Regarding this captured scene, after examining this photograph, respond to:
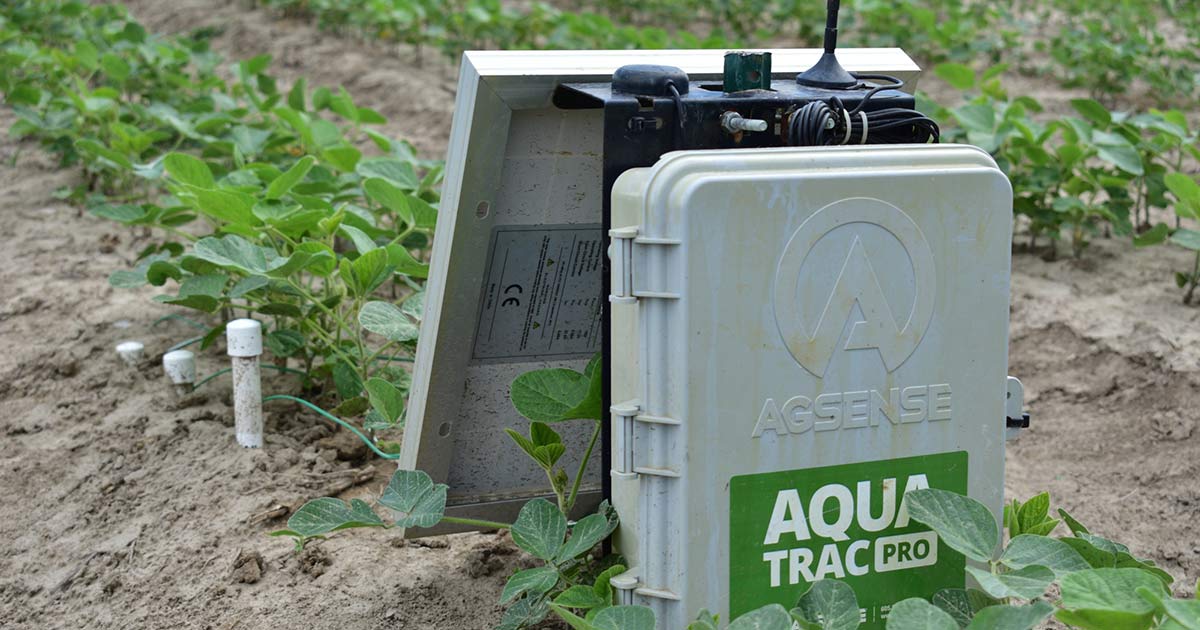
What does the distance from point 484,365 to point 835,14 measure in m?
0.68

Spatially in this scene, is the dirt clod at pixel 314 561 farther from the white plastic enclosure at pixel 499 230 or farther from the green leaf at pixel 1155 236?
the green leaf at pixel 1155 236

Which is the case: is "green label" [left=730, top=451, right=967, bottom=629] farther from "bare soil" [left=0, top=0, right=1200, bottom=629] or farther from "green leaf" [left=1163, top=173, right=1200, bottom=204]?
"green leaf" [left=1163, top=173, right=1200, bottom=204]

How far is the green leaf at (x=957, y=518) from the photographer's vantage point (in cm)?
147

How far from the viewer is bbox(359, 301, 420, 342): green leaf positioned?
2.02 meters

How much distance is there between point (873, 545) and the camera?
1.55 meters

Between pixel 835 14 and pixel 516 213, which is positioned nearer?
pixel 835 14

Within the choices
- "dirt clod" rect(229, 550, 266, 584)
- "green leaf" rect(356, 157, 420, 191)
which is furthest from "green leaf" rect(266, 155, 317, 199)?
"dirt clod" rect(229, 550, 266, 584)

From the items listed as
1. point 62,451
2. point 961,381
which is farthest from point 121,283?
point 961,381

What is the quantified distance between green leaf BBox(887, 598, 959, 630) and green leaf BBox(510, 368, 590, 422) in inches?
19.5

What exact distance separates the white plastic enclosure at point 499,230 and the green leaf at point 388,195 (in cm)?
56

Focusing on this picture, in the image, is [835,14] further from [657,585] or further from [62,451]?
[62,451]

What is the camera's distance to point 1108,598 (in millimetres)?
1326

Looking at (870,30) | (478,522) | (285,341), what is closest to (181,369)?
(285,341)

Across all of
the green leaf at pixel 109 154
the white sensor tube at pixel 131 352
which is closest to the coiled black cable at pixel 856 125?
the white sensor tube at pixel 131 352
